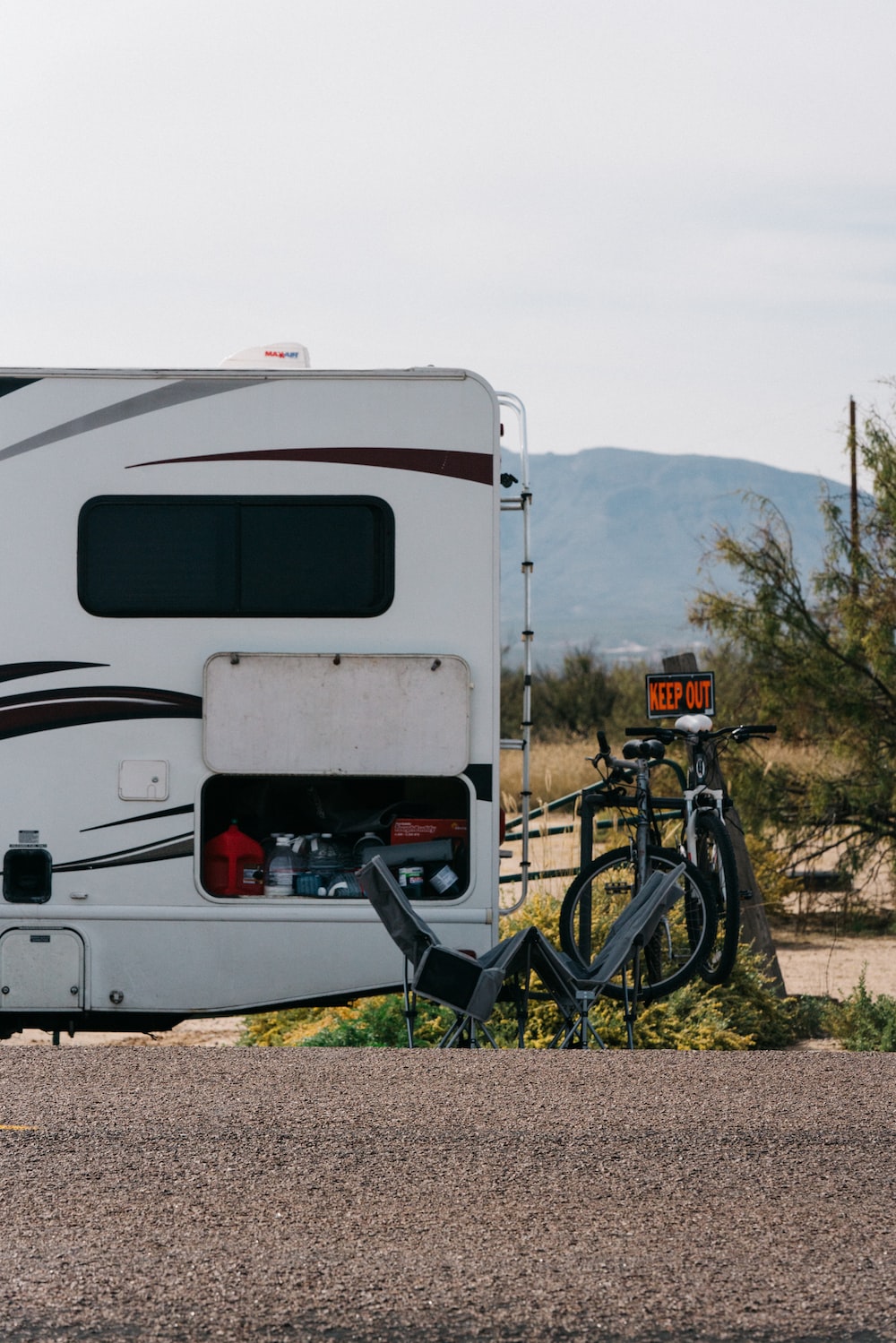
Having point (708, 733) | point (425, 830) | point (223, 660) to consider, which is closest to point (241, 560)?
point (223, 660)

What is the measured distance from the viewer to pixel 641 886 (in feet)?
22.0

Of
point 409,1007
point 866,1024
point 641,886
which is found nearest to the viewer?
point 409,1007

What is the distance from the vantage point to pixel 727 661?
54.1ft

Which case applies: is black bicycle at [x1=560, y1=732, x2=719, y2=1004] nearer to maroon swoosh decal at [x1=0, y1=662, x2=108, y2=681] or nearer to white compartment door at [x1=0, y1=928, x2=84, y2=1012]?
white compartment door at [x1=0, y1=928, x2=84, y2=1012]

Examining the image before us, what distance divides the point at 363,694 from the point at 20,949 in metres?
1.70

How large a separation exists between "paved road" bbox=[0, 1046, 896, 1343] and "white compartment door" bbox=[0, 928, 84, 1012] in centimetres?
70

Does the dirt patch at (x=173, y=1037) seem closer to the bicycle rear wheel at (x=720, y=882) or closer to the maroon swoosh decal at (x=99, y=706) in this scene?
the maroon swoosh decal at (x=99, y=706)

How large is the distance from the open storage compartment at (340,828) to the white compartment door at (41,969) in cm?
59

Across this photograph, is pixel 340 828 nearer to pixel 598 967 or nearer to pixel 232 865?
pixel 232 865

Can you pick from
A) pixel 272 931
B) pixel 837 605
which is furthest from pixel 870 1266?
pixel 837 605

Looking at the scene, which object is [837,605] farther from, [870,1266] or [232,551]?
[870,1266]

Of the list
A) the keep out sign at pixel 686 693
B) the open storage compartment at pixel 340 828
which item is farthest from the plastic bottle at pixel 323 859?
the keep out sign at pixel 686 693

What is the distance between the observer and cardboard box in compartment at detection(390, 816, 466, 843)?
20.3 ft

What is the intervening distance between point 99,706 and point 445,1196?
115 inches
